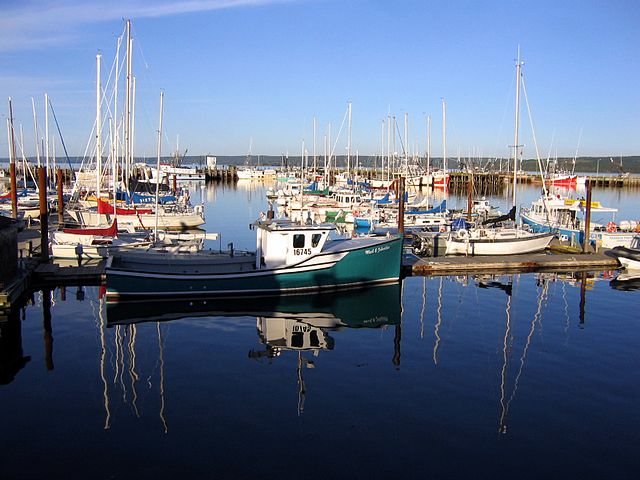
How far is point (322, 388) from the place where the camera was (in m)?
12.9

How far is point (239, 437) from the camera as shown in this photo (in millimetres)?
10445

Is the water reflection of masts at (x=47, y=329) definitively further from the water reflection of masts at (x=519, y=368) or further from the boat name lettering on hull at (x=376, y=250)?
the boat name lettering on hull at (x=376, y=250)

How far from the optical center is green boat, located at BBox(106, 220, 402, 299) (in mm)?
20125

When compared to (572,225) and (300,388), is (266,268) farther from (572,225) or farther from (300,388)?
(572,225)

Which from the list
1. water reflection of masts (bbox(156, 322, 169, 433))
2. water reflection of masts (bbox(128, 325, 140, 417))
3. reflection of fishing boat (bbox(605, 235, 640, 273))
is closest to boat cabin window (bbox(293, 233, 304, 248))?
water reflection of masts (bbox(156, 322, 169, 433))

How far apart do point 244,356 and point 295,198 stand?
3926cm

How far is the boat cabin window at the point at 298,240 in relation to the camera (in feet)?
68.5

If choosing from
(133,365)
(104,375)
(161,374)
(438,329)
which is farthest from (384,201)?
(104,375)

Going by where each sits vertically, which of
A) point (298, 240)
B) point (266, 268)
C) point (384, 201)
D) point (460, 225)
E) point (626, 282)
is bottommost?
point (626, 282)

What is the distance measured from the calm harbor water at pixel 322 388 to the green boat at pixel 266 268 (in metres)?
0.60

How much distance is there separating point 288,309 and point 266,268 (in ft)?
5.82

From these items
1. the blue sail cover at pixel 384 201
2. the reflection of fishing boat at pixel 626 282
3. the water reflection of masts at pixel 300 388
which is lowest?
the water reflection of masts at pixel 300 388

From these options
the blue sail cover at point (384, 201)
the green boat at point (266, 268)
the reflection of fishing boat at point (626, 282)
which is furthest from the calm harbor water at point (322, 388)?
the blue sail cover at point (384, 201)

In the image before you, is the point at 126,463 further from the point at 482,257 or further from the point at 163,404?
the point at 482,257
